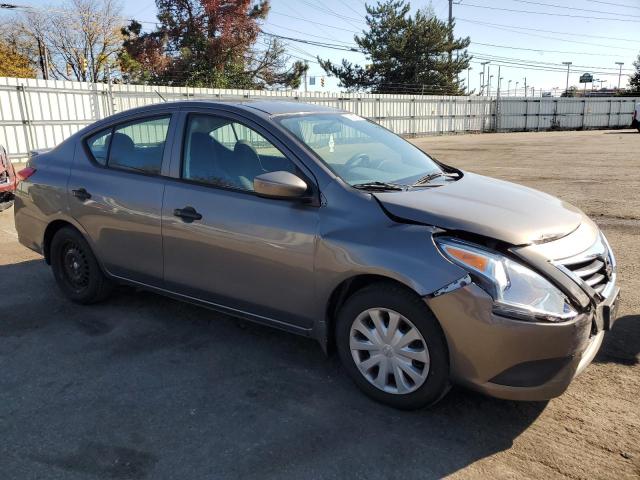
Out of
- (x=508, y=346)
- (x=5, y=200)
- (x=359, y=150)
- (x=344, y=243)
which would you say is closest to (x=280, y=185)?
(x=344, y=243)

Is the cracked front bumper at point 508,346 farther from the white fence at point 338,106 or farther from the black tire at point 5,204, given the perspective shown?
the black tire at point 5,204

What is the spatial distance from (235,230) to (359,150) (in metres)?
1.01

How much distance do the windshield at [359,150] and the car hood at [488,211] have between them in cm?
31

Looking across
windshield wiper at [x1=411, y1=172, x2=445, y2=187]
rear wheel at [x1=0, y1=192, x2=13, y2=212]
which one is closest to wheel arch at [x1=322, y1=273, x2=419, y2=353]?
windshield wiper at [x1=411, y1=172, x2=445, y2=187]

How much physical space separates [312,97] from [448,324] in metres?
22.7

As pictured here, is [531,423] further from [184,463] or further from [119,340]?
[119,340]

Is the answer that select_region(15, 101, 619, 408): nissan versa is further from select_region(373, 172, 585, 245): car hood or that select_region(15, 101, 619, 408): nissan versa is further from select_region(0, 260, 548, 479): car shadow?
select_region(0, 260, 548, 479): car shadow

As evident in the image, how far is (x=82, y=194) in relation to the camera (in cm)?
424

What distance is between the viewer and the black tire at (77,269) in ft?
14.4

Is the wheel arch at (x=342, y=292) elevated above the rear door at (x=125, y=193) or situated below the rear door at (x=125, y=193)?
below

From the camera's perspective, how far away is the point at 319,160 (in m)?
3.29

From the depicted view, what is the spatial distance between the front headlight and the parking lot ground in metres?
0.68

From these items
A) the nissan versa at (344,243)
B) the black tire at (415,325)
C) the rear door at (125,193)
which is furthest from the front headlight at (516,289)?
the rear door at (125,193)

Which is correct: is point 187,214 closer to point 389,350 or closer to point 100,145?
point 100,145
